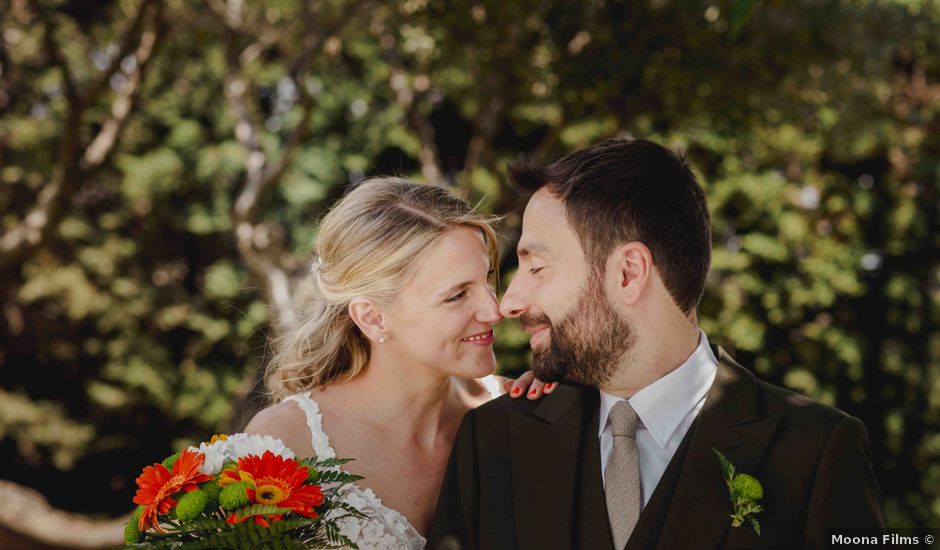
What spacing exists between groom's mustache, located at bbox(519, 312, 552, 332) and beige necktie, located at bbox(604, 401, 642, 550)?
28 centimetres

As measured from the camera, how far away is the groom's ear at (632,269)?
8.53ft

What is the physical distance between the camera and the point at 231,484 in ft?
7.74

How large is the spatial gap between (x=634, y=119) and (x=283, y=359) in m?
5.81

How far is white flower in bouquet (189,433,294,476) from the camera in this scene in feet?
8.44

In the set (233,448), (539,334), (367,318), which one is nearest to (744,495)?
(539,334)

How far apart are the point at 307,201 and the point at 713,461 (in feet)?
35.5

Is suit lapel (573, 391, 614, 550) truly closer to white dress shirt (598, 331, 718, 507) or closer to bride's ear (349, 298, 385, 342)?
white dress shirt (598, 331, 718, 507)

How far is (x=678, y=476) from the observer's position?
2430 mm

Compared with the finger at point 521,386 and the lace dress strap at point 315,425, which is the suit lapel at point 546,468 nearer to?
the finger at point 521,386

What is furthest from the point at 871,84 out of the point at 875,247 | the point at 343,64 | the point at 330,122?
the point at 330,122

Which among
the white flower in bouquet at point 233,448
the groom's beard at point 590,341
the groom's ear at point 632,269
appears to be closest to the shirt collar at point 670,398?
the groom's beard at point 590,341

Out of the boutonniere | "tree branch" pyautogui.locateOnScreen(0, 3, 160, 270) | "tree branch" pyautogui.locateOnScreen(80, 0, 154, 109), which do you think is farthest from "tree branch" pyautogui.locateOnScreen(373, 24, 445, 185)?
the boutonniere

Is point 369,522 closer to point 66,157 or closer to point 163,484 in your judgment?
point 163,484

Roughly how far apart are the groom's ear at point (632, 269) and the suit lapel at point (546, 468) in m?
0.32
